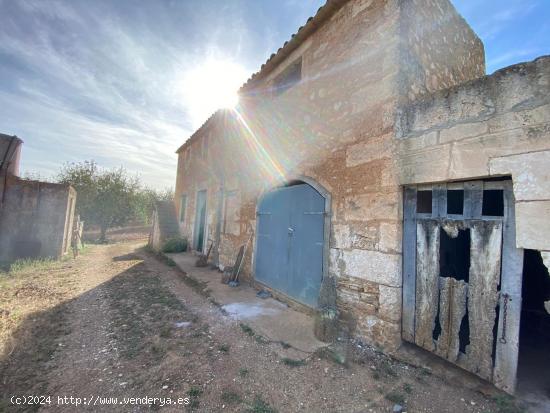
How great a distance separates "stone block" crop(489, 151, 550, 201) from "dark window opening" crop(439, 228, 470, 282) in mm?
1038

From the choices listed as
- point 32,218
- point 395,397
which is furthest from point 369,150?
point 32,218

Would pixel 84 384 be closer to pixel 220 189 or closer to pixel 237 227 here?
pixel 237 227

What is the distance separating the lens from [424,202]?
3.31 meters

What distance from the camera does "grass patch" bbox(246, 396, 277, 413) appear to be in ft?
7.64

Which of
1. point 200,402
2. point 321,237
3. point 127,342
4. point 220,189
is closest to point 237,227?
point 220,189

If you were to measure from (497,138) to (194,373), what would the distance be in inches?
155

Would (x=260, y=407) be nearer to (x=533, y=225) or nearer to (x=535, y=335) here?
(x=533, y=225)

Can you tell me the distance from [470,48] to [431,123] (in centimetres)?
343

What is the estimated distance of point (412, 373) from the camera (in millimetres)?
2936

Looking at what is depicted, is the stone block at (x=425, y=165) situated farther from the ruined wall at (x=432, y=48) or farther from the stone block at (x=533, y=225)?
the ruined wall at (x=432, y=48)

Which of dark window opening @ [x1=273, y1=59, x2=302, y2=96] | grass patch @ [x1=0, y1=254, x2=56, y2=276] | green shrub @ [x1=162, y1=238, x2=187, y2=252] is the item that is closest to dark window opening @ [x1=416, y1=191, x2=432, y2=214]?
dark window opening @ [x1=273, y1=59, x2=302, y2=96]

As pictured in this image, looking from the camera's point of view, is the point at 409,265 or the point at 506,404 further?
the point at 409,265

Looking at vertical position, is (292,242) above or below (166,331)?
above

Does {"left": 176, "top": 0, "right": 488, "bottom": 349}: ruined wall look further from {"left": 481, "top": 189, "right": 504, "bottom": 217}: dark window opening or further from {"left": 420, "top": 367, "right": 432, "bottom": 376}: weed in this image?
{"left": 481, "top": 189, "right": 504, "bottom": 217}: dark window opening
